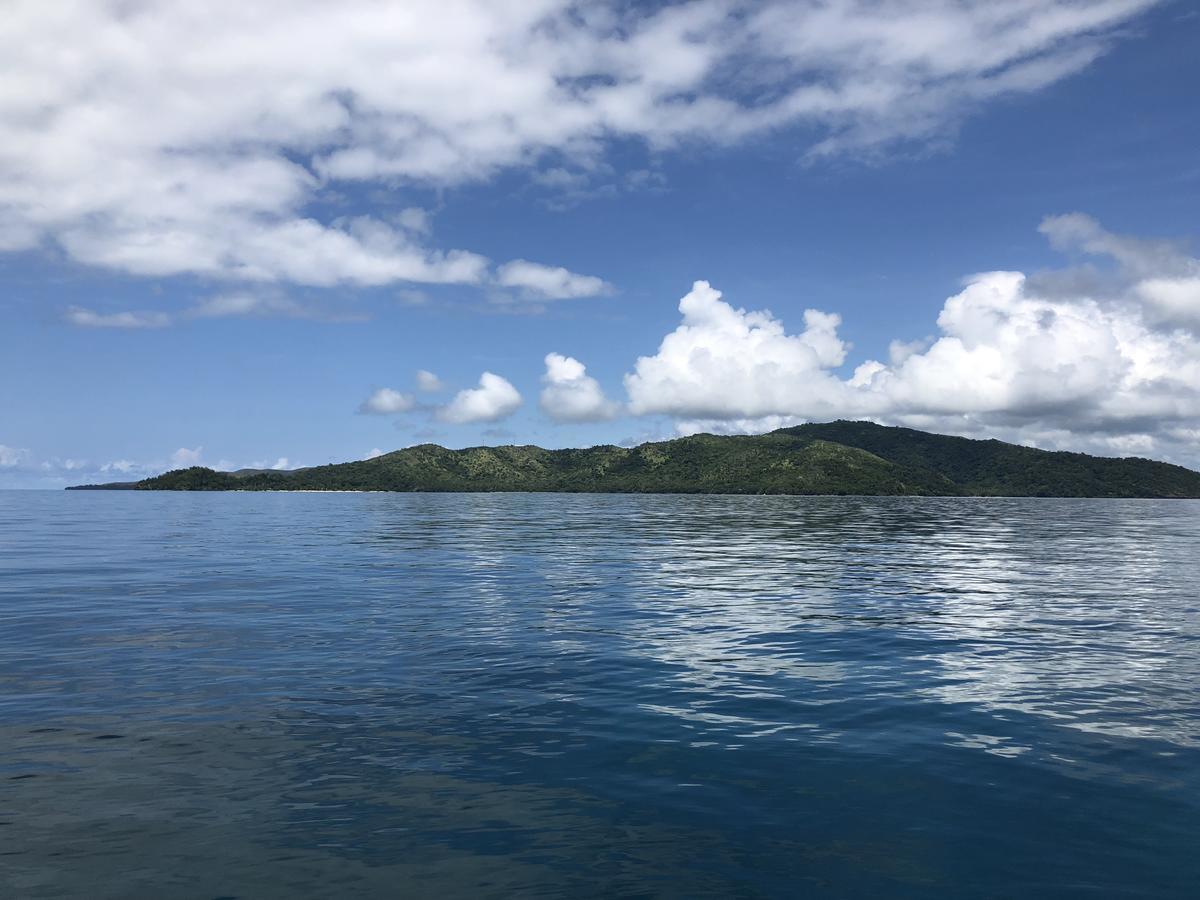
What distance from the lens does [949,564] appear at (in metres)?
56.3

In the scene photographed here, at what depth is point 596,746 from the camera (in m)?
16.3

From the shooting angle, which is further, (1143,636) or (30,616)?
(30,616)

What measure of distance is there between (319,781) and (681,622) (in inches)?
744

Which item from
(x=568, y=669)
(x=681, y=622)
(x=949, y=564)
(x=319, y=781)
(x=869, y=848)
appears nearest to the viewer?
(x=869, y=848)

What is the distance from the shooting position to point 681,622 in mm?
30906

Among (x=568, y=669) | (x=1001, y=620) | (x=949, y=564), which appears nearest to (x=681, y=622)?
(x=568, y=669)

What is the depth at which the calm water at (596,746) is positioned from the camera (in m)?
11.2

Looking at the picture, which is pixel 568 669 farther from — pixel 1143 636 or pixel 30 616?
pixel 30 616

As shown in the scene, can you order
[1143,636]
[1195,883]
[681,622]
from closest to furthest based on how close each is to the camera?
[1195,883] → [1143,636] → [681,622]

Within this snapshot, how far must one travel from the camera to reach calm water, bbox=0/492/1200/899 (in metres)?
11.2

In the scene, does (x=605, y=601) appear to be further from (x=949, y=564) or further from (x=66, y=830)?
(x=949, y=564)

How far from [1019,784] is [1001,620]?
20192 millimetres

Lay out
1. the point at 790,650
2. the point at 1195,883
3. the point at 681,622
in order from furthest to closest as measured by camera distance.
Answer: the point at 681,622 → the point at 790,650 → the point at 1195,883

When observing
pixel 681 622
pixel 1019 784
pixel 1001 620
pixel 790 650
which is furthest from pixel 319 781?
pixel 1001 620
